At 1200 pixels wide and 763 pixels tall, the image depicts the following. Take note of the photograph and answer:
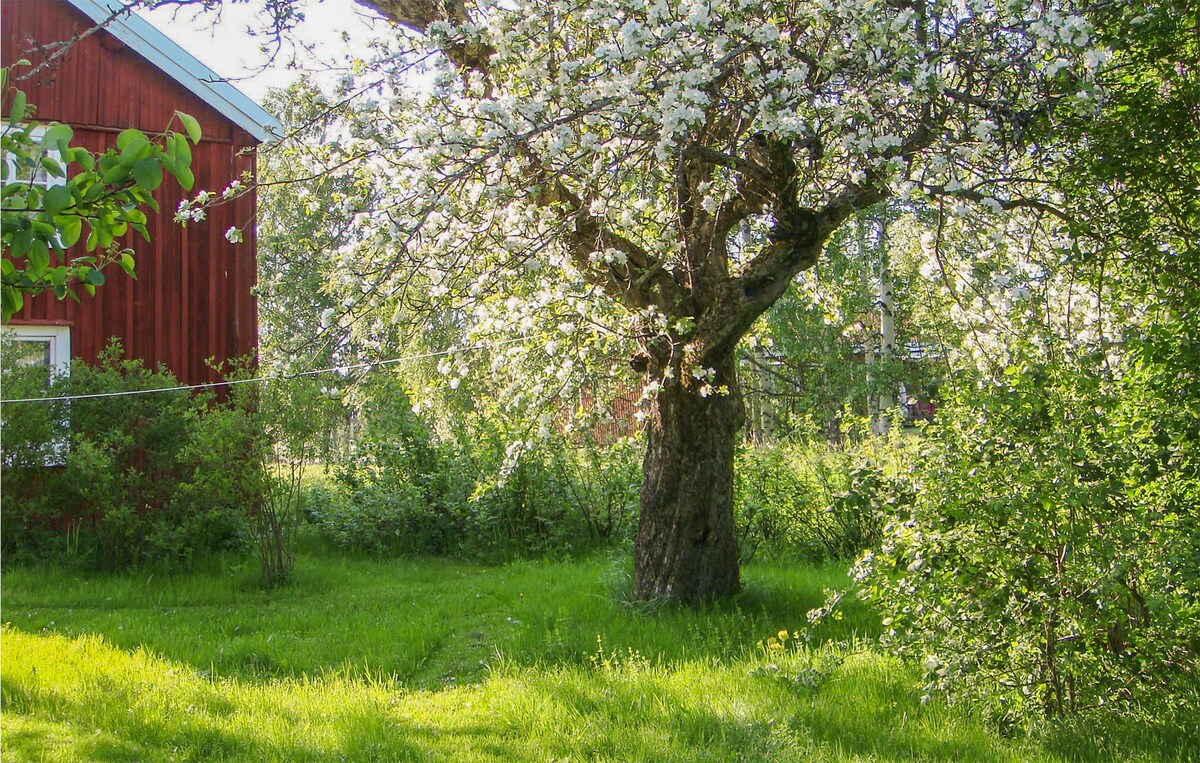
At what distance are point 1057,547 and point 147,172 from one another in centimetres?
375

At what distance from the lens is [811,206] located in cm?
611

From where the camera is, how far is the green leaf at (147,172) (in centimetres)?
215

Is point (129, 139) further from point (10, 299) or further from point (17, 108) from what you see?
point (10, 299)

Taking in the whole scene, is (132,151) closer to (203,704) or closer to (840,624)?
(203,704)

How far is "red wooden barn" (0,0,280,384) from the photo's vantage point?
1055 cm

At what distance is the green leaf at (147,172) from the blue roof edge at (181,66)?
29.6 feet

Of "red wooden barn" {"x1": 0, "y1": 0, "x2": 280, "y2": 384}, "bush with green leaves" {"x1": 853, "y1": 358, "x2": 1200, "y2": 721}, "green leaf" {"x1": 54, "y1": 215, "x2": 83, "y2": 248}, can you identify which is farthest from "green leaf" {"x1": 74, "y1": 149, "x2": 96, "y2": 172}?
"red wooden barn" {"x1": 0, "y1": 0, "x2": 280, "y2": 384}

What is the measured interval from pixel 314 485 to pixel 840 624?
331 inches

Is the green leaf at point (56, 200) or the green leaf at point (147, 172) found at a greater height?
the green leaf at point (147, 172)

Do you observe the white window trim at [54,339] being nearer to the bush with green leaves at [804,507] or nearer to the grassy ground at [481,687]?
the grassy ground at [481,687]

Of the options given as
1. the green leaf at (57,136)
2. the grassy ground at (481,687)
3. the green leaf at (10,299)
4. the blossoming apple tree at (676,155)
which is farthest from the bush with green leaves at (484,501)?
the green leaf at (57,136)

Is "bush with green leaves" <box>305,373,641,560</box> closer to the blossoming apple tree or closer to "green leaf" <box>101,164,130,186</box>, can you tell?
the blossoming apple tree

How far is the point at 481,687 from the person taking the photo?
525 centimetres

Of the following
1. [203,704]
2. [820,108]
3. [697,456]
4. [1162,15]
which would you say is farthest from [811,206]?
[203,704]
